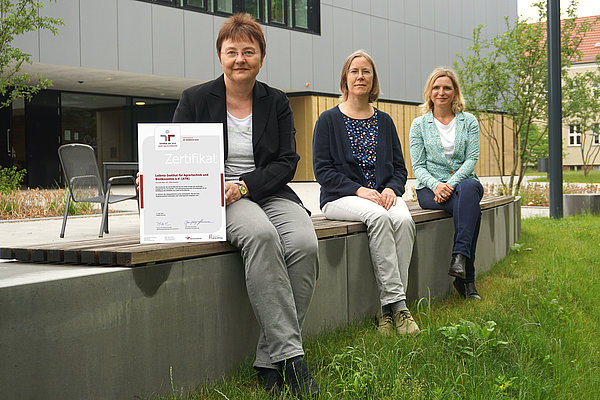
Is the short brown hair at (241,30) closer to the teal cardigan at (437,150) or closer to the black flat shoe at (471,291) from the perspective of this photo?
the teal cardigan at (437,150)

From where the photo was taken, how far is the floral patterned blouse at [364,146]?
16.5 ft

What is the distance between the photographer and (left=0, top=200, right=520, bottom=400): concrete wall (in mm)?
2402

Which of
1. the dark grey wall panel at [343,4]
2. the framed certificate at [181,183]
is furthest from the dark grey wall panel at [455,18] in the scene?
the framed certificate at [181,183]

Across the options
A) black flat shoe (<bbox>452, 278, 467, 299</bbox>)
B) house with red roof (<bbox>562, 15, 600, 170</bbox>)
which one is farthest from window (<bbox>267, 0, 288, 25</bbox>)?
house with red roof (<bbox>562, 15, 600, 170</bbox>)

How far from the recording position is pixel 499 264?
21.5 ft

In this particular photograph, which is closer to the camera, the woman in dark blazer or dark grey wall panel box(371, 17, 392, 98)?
the woman in dark blazer

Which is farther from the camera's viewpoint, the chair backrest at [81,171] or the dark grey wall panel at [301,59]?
the dark grey wall panel at [301,59]

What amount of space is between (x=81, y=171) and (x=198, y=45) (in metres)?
15.0

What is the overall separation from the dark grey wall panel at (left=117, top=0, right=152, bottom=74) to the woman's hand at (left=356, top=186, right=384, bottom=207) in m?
17.0

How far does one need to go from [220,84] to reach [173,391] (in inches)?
68.4

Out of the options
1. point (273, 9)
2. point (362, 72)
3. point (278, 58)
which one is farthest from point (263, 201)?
point (273, 9)

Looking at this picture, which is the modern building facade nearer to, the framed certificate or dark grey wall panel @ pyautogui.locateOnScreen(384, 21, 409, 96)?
dark grey wall panel @ pyautogui.locateOnScreen(384, 21, 409, 96)

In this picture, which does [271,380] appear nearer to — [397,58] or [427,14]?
[397,58]

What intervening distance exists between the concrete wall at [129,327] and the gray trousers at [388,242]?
41 cm
